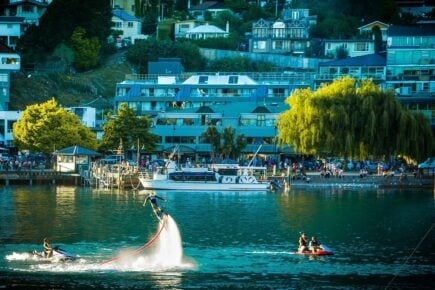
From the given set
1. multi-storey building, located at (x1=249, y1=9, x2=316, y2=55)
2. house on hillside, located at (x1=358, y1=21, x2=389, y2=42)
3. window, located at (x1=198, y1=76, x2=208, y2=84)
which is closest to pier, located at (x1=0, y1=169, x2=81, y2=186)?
window, located at (x1=198, y1=76, x2=208, y2=84)

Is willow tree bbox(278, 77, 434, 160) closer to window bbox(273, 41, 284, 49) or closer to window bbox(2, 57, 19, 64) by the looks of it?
window bbox(2, 57, 19, 64)

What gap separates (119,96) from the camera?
16338 cm

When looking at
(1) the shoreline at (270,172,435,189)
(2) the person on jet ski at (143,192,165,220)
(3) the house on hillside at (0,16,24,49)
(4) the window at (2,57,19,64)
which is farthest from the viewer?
(3) the house on hillside at (0,16,24,49)

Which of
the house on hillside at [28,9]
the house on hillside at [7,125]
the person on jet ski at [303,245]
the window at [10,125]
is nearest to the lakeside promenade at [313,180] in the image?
the house on hillside at [7,125]

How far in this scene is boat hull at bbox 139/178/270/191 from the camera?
122375 mm

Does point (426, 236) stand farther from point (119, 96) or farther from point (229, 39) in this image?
point (229, 39)

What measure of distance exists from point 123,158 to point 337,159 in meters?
20.5

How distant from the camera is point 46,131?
135 m

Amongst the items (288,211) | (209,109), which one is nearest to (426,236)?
(288,211)

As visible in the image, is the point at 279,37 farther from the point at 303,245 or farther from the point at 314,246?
the point at 314,246

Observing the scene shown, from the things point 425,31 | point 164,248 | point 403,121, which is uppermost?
point 425,31

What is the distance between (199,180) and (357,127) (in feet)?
49.8

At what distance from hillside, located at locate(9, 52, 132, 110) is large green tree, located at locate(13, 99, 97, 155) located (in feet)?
87.7

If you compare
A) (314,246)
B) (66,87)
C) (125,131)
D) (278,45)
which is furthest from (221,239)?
(278,45)
